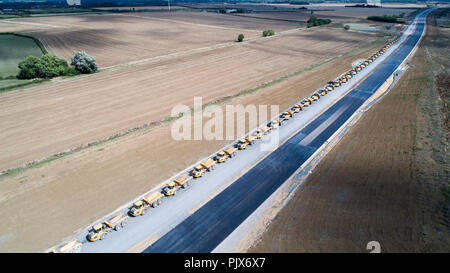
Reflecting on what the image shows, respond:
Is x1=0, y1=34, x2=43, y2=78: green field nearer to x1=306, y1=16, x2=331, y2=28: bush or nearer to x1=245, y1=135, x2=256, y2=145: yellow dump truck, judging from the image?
x1=245, y1=135, x2=256, y2=145: yellow dump truck

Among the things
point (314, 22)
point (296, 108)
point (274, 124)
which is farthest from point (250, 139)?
point (314, 22)

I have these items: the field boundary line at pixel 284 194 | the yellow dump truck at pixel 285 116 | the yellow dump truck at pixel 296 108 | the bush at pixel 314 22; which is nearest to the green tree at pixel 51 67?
the yellow dump truck at pixel 285 116

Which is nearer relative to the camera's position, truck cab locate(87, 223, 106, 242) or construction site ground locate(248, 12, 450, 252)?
construction site ground locate(248, 12, 450, 252)

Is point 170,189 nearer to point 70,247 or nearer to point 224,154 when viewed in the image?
point 224,154

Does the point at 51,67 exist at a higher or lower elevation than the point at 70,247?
higher

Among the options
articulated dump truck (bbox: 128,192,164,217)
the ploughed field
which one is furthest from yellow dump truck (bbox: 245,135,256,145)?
the ploughed field
